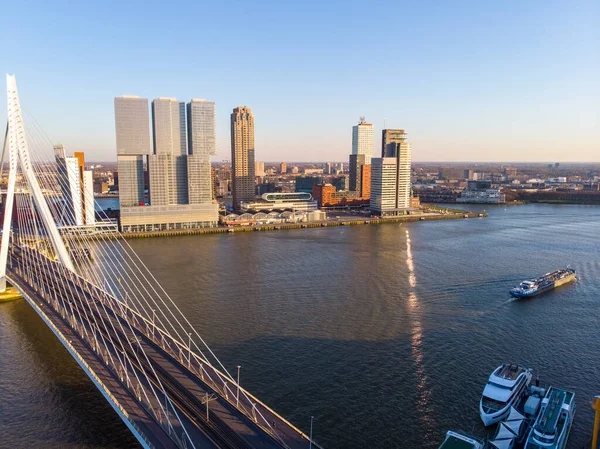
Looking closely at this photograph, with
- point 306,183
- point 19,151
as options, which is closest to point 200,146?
point 306,183

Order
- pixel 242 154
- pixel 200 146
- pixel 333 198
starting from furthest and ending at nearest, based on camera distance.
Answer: pixel 333 198
pixel 242 154
pixel 200 146

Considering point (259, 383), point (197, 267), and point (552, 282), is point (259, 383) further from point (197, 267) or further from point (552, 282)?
point (552, 282)

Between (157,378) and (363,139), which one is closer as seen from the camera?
(157,378)

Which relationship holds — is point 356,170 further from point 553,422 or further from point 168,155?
point 553,422

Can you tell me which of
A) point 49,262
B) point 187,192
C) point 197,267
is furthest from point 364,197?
point 49,262

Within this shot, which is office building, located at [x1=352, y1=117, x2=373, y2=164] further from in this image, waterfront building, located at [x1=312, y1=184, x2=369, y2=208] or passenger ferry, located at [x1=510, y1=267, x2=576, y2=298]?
passenger ferry, located at [x1=510, y1=267, x2=576, y2=298]

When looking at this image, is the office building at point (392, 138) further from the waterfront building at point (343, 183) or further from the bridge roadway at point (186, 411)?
the bridge roadway at point (186, 411)
